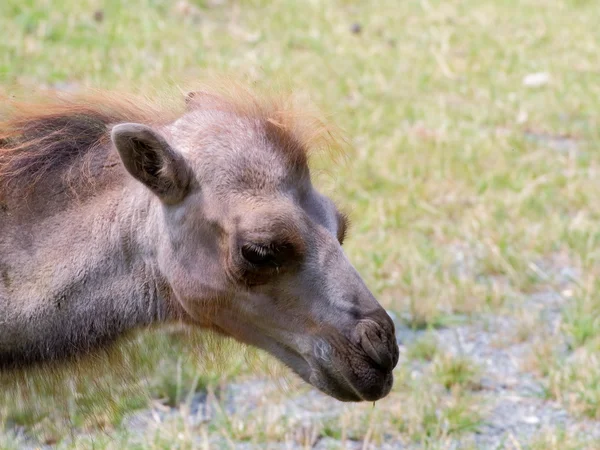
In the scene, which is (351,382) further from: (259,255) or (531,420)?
(531,420)

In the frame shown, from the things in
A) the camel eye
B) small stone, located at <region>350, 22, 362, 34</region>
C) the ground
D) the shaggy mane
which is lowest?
small stone, located at <region>350, 22, 362, 34</region>

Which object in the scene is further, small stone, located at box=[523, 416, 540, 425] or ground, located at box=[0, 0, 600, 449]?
small stone, located at box=[523, 416, 540, 425]

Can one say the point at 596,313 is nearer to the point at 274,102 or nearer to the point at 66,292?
the point at 274,102

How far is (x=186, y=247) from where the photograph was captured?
10.1 ft

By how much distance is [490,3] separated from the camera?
10688mm

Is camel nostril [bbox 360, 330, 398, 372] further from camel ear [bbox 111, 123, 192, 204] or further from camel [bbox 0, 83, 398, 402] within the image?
camel ear [bbox 111, 123, 192, 204]

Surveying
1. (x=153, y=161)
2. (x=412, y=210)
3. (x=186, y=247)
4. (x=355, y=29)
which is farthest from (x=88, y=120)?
(x=355, y=29)

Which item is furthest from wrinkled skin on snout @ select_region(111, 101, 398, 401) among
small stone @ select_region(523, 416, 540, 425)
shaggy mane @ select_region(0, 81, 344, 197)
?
small stone @ select_region(523, 416, 540, 425)

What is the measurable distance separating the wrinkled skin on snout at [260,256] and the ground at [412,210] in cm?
32

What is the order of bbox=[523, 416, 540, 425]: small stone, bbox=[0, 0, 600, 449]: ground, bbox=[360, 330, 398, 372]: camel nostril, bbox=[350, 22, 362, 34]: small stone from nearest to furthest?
1. bbox=[360, 330, 398, 372]: camel nostril
2. bbox=[0, 0, 600, 449]: ground
3. bbox=[523, 416, 540, 425]: small stone
4. bbox=[350, 22, 362, 34]: small stone

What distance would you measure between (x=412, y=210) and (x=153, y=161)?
3.44 metres

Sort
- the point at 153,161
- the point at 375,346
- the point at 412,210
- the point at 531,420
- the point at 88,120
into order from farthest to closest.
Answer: the point at 412,210 → the point at 531,420 → the point at 88,120 → the point at 153,161 → the point at 375,346

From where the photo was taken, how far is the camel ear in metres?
2.94

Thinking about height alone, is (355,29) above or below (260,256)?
below
